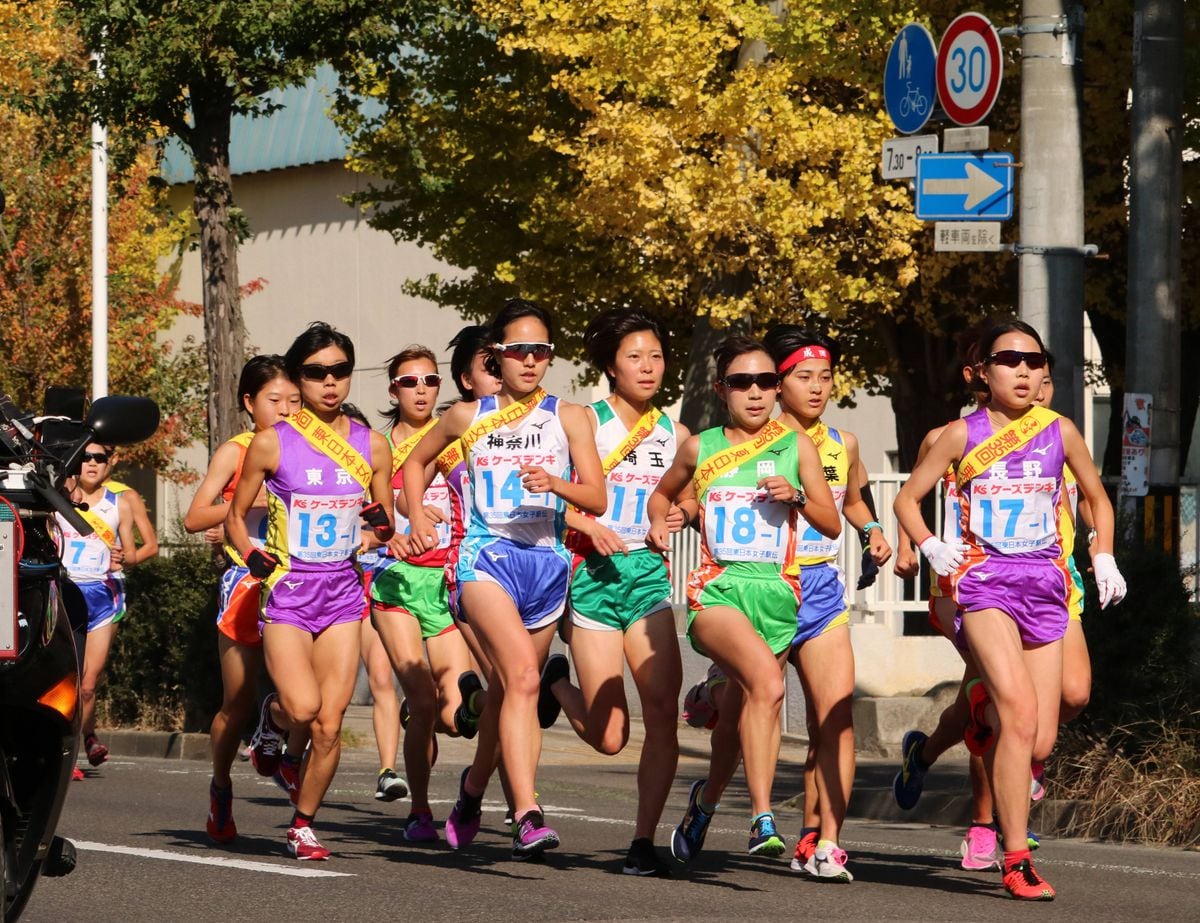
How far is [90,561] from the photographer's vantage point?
13.9m

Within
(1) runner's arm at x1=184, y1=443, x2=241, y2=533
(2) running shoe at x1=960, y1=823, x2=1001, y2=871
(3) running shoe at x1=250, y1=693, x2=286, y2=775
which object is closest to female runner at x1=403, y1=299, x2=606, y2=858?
(3) running shoe at x1=250, y1=693, x2=286, y2=775

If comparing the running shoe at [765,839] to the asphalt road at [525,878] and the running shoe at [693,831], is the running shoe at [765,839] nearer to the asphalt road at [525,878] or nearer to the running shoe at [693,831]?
the asphalt road at [525,878]

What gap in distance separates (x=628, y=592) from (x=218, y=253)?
35.5 feet

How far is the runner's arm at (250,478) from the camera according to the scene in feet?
30.9

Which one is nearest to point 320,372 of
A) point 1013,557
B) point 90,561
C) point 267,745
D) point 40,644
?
point 267,745

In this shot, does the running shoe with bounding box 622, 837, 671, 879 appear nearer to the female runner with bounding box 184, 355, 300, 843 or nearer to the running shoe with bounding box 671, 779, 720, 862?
the running shoe with bounding box 671, 779, 720, 862

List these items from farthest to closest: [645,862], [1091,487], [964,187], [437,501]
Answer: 1. [964,187]
2. [437,501]
3. [645,862]
4. [1091,487]

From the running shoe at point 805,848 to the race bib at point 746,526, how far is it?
1050mm

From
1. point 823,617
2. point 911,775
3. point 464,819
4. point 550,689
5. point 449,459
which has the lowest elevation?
point 464,819

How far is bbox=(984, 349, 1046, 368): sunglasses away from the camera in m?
8.69

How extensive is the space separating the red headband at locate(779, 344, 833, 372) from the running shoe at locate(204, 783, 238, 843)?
2.85 meters

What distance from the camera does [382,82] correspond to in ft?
72.4

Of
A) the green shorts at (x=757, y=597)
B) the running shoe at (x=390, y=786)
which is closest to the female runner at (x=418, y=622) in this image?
the running shoe at (x=390, y=786)

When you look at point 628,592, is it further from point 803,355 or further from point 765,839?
point 803,355
